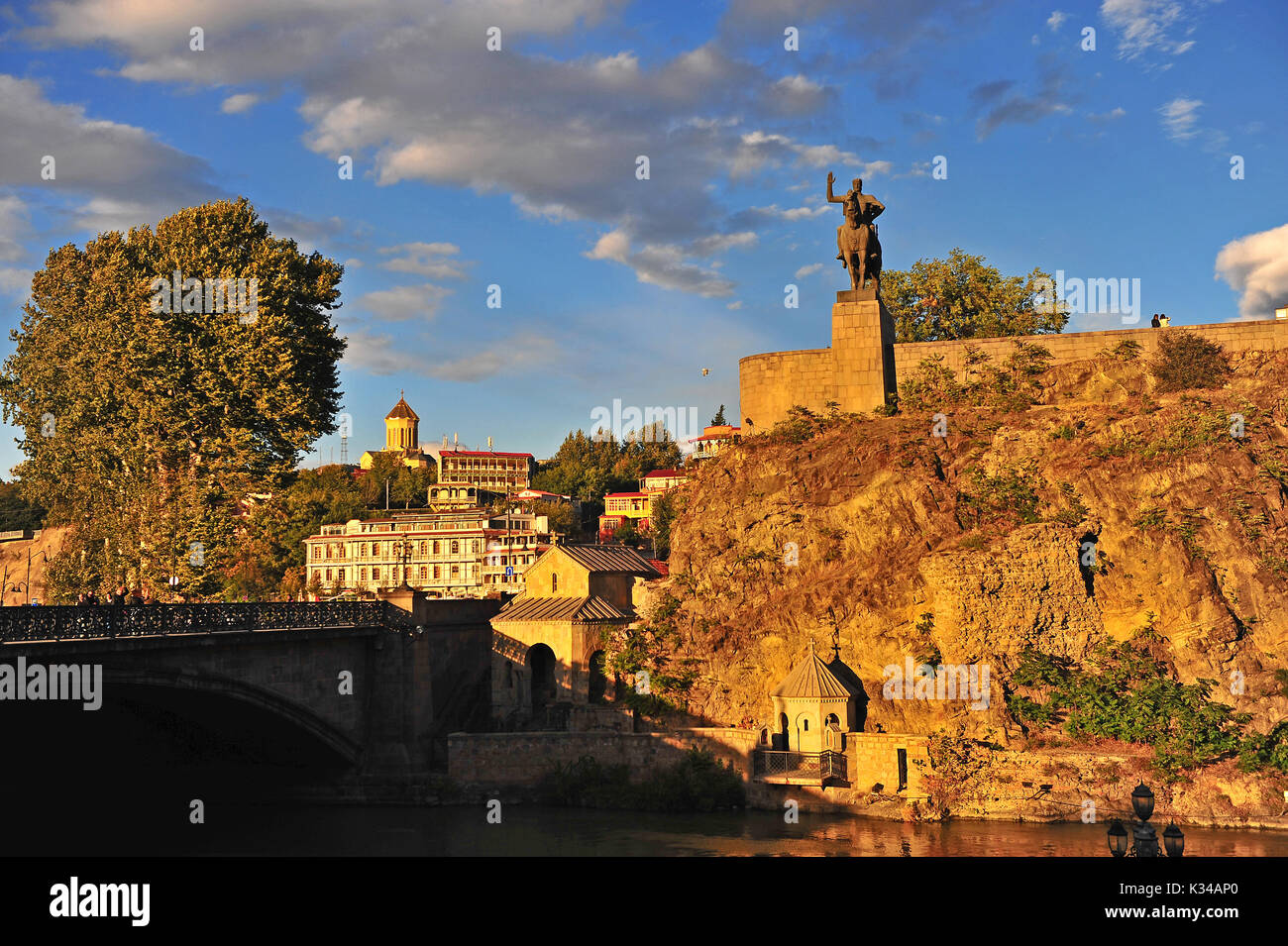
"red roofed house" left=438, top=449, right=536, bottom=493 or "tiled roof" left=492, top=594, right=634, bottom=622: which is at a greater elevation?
"red roofed house" left=438, top=449, right=536, bottom=493

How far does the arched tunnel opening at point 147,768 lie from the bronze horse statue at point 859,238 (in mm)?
29097

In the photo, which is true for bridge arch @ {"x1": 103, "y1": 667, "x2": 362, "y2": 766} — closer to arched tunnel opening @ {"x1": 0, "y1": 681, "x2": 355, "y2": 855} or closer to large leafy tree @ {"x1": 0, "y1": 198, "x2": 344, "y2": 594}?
arched tunnel opening @ {"x1": 0, "y1": 681, "x2": 355, "y2": 855}

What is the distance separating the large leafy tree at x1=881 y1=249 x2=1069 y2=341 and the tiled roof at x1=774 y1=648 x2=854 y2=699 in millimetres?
27495

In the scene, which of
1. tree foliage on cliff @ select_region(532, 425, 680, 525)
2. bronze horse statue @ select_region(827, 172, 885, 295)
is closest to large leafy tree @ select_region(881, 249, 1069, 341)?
bronze horse statue @ select_region(827, 172, 885, 295)

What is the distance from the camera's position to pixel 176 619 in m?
34.5

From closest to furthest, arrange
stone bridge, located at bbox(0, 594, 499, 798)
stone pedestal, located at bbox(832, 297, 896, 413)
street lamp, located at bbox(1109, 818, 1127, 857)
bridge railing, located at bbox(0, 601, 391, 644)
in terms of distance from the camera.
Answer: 1. street lamp, located at bbox(1109, 818, 1127, 857)
2. bridge railing, located at bbox(0, 601, 391, 644)
3. stone bridge, located at bbox(0, 594, 499, 798)
4. stone pedestal, located at bbox(832, 297, 896, 413)

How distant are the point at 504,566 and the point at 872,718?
69.8 m

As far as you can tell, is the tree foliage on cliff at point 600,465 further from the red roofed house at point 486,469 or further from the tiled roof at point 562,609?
the tiled roof at point 562,609

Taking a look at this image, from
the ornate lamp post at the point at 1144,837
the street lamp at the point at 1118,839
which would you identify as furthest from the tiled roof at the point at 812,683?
the street lamp at the point at 1118,839

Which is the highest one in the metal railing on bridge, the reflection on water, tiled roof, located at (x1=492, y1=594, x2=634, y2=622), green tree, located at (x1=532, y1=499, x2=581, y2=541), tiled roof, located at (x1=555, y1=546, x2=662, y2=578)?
green tree, located at (x1=532, y1=499, x2=581, y2=541)

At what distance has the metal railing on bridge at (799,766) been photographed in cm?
3809

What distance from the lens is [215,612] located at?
3644cm

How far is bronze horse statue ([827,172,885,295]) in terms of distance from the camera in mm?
49688
